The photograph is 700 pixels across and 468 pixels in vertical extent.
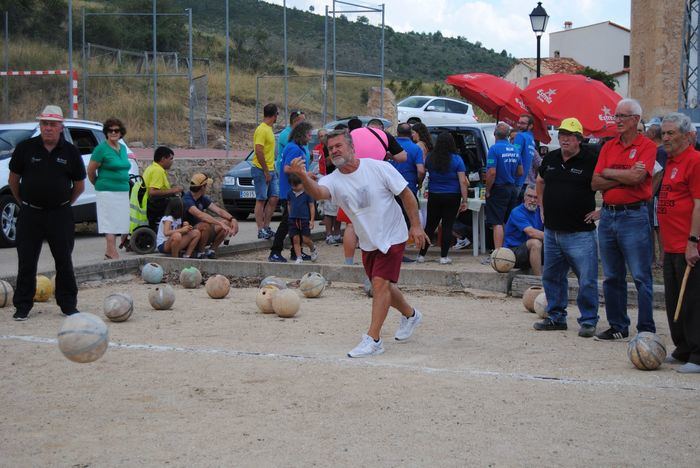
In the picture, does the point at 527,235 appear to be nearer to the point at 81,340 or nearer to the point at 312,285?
the point at 312,285

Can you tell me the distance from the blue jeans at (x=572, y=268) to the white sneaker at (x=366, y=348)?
214cm

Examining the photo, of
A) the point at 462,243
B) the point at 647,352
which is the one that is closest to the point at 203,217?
the point at 462,243

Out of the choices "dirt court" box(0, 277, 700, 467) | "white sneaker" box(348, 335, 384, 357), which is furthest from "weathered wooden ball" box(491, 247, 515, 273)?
"white sneaker" box(348, 335, 384, 357)

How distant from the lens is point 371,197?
799 centimetres

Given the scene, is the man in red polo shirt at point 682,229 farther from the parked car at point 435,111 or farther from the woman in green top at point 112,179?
the parked car at point 435,111

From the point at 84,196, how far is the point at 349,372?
10.4 metres

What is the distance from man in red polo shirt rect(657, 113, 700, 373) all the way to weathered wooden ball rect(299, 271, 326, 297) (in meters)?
4.42

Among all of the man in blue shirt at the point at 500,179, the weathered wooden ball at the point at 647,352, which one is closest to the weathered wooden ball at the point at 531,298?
the weathered wooden ball at the point at 647,352

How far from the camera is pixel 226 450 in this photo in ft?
17.1

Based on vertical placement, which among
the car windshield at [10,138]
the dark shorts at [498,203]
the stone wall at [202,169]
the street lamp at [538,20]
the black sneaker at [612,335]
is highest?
the street lamp at [538,20]

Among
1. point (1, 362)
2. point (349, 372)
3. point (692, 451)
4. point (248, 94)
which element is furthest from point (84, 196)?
point (248, 94)

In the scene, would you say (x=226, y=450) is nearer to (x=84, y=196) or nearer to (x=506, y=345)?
(x=506, y=345)

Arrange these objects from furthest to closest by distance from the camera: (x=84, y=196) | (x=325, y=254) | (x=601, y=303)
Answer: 1. (x=84, y=196)
2. (x=325, y=254)
3. (x=601, y=303)

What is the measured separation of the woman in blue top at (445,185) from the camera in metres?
12.8
